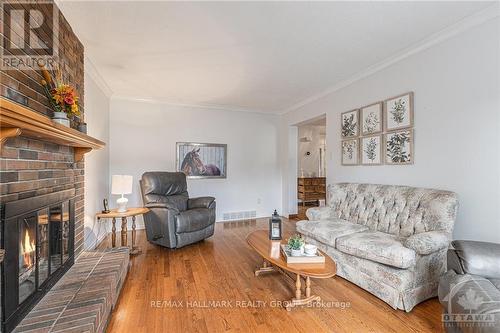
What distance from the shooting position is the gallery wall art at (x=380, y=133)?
265cm

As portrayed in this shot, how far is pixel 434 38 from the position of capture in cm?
235

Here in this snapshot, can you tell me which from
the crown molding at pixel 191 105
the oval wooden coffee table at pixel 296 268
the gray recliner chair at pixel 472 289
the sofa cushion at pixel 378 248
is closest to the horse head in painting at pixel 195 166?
the crown molding at pixel 191 105

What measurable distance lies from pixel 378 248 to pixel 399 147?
52.2 inches

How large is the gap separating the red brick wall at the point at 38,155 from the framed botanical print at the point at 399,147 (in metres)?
3.37

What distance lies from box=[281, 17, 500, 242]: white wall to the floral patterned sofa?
8.3 inches

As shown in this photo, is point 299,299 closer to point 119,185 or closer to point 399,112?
point 399,112

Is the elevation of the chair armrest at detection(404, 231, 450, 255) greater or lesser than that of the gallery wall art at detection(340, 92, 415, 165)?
lesser

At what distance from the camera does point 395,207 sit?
253 cm

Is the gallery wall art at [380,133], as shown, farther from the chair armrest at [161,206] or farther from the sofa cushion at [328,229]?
the chair armrest at [161,206]

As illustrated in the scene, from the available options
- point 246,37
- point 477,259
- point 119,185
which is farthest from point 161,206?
point 477,259

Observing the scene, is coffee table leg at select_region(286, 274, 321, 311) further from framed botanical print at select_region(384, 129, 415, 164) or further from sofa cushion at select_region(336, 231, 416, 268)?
framed botanical print at select_region(384, 129, 415, 164)

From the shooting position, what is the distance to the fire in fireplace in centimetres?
125

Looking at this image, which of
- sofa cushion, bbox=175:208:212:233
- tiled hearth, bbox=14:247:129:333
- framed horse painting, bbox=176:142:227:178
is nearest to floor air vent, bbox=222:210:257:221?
framed horse painting, bbox=176:142:227:178

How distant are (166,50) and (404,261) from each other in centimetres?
302
